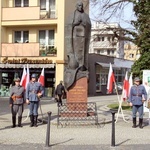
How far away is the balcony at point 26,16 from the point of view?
3459cm

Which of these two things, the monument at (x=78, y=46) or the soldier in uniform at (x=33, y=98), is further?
the monument at (x=78, y=46)

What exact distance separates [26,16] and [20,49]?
3.08 meters

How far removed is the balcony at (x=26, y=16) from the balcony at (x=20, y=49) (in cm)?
201

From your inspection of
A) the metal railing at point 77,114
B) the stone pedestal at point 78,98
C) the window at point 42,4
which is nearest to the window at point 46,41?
the window at point 42,4

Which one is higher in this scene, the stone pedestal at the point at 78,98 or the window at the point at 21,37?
the window at the point at 21,37

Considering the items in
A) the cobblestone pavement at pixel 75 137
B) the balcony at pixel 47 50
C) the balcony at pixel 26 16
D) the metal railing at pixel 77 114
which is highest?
the balcony at pixel 26 16

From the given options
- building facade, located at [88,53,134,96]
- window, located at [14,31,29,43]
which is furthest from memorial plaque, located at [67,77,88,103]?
building facade, located at [88,53,134,96]

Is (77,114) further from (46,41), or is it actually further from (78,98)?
(46,41)

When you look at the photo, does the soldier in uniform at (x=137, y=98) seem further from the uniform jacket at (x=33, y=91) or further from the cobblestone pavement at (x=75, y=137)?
the uniform jacket at (x=33, y=91)

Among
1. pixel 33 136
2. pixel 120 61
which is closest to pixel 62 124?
pixel 33 136

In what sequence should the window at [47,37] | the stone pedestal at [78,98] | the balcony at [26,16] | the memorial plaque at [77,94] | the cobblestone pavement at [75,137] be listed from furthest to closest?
the window at [47,37] < the balcony at [26,16] < the memorial plaque at [77,94] < the stone pedestal at [78,98] < the cobblestone pavement at [75,137]

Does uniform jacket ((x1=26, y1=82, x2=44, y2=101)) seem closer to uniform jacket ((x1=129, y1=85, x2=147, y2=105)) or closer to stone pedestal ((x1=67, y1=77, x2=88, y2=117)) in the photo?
stone pedestal ((x1=67, y1=77, x2=88, y2=117))

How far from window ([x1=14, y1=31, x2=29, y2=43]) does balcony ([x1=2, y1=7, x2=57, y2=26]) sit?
59.3 inches

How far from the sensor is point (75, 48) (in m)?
15.1
